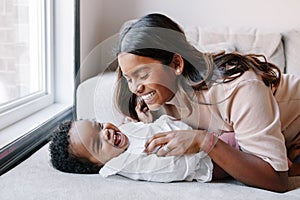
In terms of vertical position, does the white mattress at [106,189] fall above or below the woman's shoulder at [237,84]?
below

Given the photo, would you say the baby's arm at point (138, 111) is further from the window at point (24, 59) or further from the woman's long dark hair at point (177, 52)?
the window at point (24, 59)

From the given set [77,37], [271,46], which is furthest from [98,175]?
[271,46]

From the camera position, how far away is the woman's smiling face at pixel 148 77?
954mm

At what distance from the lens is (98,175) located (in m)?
1.05

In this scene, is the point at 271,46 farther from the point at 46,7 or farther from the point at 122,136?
the point at 122,136

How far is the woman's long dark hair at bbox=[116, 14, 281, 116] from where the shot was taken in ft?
3.17

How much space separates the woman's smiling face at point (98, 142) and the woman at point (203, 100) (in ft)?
0.25

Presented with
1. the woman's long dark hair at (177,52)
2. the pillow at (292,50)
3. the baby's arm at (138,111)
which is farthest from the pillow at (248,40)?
the baby's arm at (138,111)

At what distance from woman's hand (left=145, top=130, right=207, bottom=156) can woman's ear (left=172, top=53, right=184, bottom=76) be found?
0.15 meters

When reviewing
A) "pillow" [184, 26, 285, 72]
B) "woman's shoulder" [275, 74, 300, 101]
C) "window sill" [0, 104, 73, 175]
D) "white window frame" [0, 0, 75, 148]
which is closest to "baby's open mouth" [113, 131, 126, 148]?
"window sill" [0, 104, 73, 175]

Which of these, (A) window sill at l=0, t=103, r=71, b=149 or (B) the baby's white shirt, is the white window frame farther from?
(B) the baby's white shirt

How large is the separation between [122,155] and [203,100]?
26 centimetres

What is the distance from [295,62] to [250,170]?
1.18m

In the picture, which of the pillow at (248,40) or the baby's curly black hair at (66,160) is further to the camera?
Answer: the pillow at (248,40)
